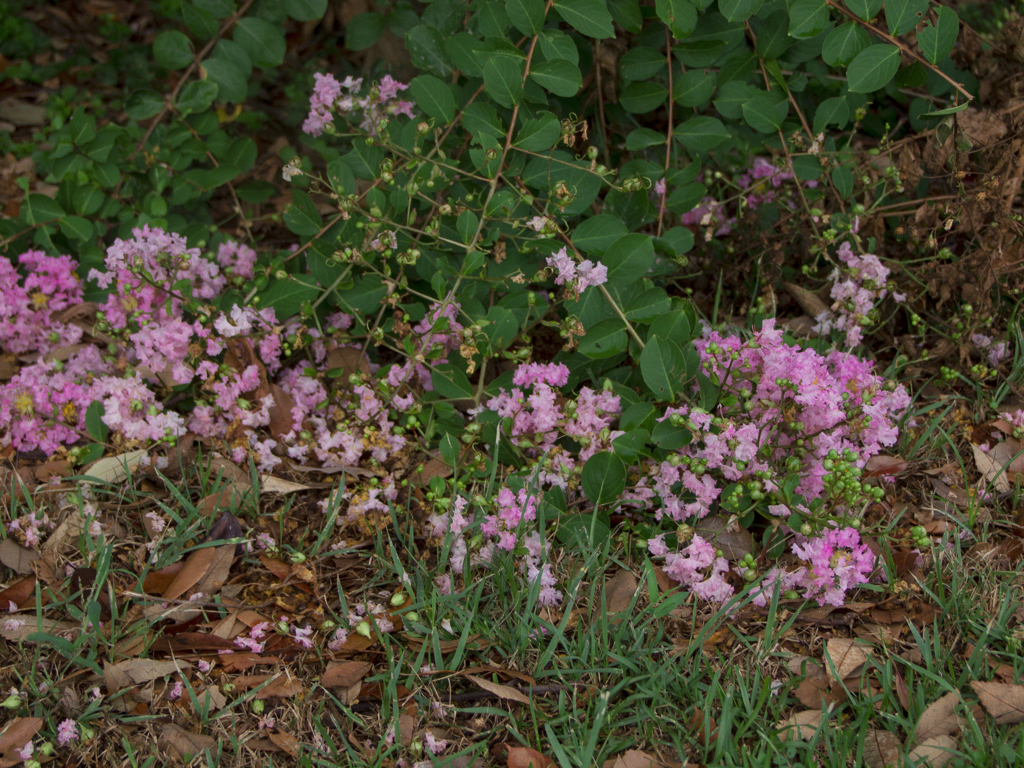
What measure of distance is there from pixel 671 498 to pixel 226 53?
6.38ft

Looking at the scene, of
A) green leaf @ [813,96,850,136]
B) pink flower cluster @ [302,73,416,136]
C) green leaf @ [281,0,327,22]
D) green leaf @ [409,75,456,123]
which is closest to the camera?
green leaf @ [409,75,456,123]

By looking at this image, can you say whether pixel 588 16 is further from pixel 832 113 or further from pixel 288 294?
pixel 288 294

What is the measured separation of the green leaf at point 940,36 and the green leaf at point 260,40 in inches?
73.3

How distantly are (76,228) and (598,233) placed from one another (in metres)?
1.63

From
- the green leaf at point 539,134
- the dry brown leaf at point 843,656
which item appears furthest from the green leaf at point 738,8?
the dry brown leaf at point 843,656

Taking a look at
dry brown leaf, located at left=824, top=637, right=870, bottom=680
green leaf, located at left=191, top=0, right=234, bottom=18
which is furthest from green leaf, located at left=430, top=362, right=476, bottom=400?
green leaf, located at left=191, top=0, right=234, bottom=18

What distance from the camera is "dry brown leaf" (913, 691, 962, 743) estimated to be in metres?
1.61

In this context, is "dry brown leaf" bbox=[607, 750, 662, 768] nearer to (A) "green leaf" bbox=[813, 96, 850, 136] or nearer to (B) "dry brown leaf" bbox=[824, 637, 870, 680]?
(B) "dry brown leaf" bbox=[824, 637, 870, 680]

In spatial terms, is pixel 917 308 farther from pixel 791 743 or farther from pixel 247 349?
pixel 247 349

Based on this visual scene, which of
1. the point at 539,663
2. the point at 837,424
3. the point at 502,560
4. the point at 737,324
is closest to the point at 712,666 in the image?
the point at 539,663

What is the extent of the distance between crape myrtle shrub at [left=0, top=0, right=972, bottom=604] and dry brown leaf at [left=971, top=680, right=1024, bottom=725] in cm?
31

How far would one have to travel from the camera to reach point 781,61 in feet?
8.16

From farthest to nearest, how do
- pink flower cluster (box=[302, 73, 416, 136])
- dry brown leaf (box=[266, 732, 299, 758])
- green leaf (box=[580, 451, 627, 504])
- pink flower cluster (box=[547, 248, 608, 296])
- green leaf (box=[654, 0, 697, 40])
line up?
1. pink flower cluster (box=[302, 73, 416, 136])
2. green leaf (box=[654, 0, 697, 40])
3. pink flower cluster (box=[547, 248, 608, 296])
4. green leaf (box=[580, 451, 627, 504])
5. dry brown leaf (box=[266, 732, 299, 758])

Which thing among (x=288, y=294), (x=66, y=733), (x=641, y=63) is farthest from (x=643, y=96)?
(x=66, y=733)
